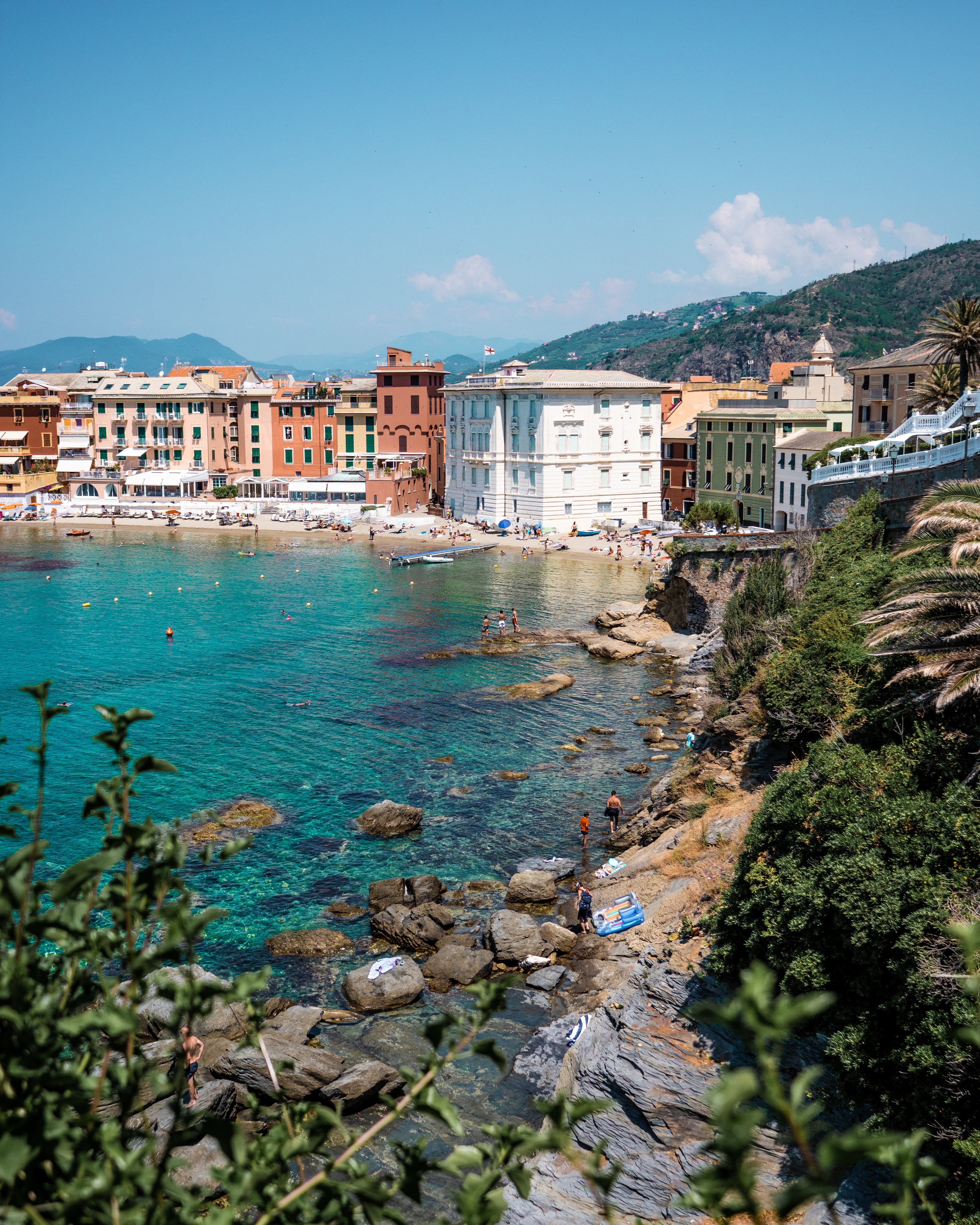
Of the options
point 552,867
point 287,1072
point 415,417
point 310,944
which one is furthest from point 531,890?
point 415,417

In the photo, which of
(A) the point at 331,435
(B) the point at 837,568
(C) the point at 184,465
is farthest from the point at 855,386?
(C) the point at 184,465

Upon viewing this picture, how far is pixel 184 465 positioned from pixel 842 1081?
95868 mm

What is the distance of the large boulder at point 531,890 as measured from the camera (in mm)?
22906

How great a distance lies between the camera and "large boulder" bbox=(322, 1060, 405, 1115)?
15.9 m

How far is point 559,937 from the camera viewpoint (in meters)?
21.0

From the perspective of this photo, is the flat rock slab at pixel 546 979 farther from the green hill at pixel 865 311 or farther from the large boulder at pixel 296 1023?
the green hill at pixel 865 311

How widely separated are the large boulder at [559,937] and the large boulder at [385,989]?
2.82m

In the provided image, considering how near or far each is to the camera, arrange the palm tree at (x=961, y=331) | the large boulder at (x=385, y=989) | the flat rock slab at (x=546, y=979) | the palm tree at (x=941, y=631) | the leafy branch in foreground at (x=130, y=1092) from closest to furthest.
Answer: the leafy branch in foreground at (x=130, y=1092)
the palm tree at (x=941, y=631)
the large boulder at (x=385, y=989)
the flat rock slab at (x=546, y=979)
the palm tree at (x=961, y=331)

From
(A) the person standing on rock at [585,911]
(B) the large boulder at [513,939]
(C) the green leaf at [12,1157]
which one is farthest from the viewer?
(A) the person standing on rock at [585,911]

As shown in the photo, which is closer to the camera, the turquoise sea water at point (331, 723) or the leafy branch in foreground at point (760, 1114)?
the leafy branch in foreground at point (760, 1114)

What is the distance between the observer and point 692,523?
57531mm

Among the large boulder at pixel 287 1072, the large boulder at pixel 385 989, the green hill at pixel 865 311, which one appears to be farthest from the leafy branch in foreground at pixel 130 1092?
the green hill at pixel 865 311

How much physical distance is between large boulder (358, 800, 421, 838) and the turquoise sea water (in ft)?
1.19

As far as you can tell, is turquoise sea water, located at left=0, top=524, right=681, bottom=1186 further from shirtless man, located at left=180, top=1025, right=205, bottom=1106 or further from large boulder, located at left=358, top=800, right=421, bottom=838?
shirtless man, located at left=180, top=1025, right=205, bottom=1106
